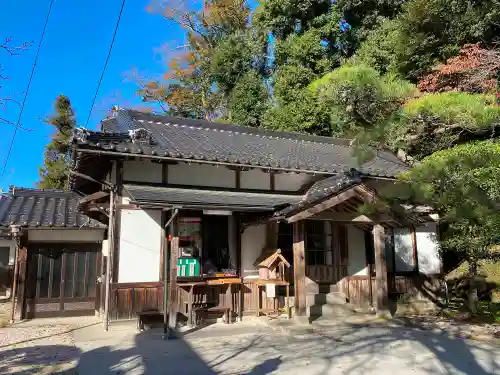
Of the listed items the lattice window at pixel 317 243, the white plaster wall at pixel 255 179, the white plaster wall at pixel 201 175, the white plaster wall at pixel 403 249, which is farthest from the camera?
the white plaster wall at pixel 403 249

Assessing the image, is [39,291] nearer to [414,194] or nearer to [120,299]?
[120,299]

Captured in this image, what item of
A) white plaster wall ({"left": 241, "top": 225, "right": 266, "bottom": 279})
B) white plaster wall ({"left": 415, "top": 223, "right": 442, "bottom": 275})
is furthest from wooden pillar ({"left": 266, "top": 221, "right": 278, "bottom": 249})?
white plaster wall ({"left": 415, "top": 223, "right": 442, "bottom": 275})

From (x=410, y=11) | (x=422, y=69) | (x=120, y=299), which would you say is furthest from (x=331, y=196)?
(x=410, y=11)

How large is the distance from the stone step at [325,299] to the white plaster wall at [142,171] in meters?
4.95

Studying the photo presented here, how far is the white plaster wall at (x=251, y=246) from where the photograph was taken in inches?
414

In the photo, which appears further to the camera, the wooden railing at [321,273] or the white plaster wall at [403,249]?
the white plaster wall at [403,249]

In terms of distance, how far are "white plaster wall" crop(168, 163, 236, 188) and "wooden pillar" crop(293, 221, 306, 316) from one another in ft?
7.39

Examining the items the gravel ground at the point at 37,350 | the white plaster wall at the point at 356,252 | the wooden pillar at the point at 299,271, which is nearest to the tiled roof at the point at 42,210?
the gravel ground at the point at 37,350

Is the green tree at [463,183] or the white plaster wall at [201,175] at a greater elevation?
the white plaster wall at [201,175]

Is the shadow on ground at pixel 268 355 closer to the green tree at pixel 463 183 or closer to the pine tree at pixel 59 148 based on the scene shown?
the green tree at pixel 463 183

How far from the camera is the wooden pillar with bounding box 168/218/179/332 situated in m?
8.73

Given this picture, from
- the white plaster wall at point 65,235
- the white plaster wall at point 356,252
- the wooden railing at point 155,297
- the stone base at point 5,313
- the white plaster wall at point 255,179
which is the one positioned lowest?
the stone base at point 5,313

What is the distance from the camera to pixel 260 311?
10.1 meters

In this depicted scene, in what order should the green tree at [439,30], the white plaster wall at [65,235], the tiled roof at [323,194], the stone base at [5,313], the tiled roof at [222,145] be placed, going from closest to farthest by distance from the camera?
1. the tiled roof at [323,194]
2. the tiled roof at [222,145]
3. the stone base at [5,313]
4. the white plaster wall at [65,235]
5. the green tree at [439,30]
